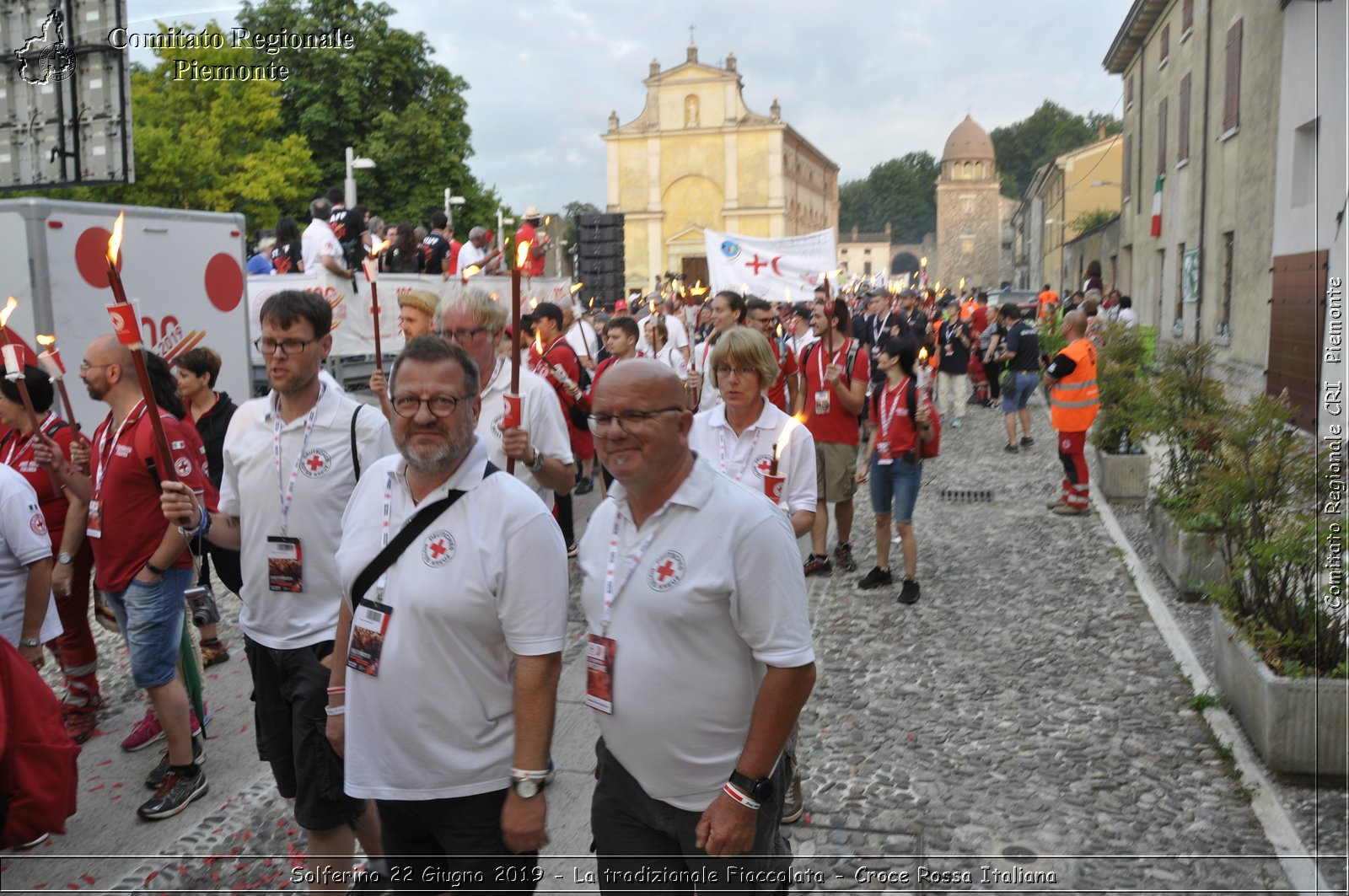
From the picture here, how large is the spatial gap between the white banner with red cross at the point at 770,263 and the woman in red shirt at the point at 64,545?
13.3 m

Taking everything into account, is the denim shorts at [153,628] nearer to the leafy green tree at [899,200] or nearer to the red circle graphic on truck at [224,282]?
the red circle graphic on truck at [224,282]

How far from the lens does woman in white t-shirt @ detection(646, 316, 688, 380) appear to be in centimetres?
1134

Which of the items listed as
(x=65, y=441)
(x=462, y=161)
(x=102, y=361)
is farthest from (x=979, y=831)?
(x=462, y=161)

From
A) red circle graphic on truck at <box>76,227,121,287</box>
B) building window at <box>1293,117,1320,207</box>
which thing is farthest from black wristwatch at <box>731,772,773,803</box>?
building window at <box>1293,117,1320,207</box>

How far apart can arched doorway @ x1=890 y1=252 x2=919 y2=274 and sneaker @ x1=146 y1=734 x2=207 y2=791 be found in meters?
119

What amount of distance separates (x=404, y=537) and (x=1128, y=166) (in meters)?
32.6

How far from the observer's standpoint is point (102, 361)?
483 centimetres

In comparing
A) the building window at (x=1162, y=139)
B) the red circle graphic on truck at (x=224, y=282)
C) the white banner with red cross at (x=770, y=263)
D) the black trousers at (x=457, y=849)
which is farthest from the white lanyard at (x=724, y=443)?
the building window at (x=1162, y=139)

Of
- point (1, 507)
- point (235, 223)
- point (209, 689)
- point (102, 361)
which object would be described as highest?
point (235, 223)

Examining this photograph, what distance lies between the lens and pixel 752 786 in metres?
2.65

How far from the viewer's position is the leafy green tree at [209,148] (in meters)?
30.2

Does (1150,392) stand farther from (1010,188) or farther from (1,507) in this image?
(1010,188)

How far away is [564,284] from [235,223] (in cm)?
1010

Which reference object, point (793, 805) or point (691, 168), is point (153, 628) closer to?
point (793, 805)
